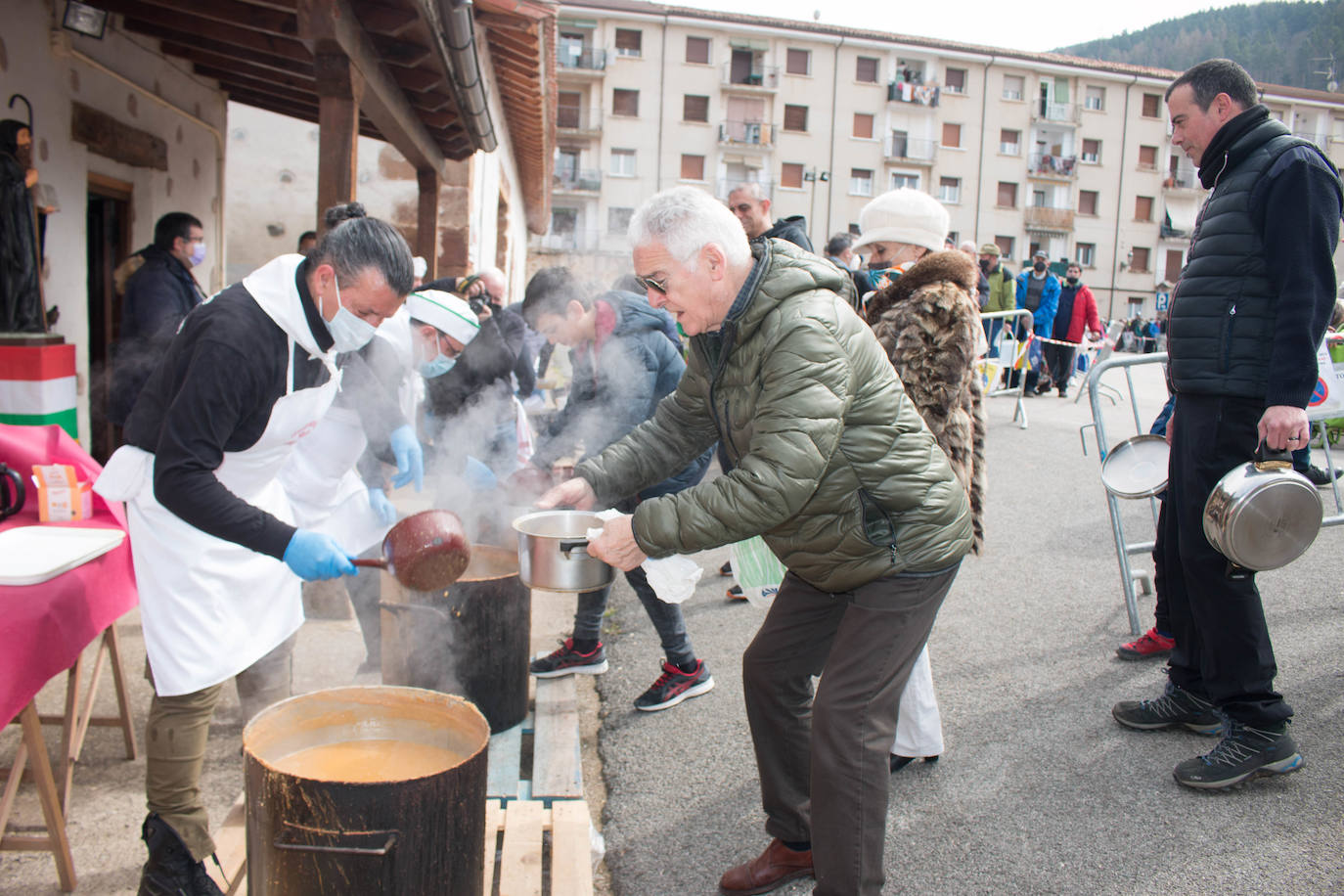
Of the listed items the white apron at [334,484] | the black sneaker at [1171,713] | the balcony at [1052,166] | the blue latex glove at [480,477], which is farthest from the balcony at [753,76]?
the black sneaker at [1171,713]

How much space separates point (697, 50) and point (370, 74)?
44.3 meters

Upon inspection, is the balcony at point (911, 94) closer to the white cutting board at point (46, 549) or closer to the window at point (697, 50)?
the window at point (697, 50)

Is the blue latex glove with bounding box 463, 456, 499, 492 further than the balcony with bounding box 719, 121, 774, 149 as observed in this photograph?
No

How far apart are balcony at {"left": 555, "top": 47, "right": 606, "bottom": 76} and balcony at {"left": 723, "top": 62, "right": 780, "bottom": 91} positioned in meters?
6.32

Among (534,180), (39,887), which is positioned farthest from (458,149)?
(534,180)

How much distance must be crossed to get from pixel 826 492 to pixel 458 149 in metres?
7.37

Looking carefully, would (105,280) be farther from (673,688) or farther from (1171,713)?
(1171,713)

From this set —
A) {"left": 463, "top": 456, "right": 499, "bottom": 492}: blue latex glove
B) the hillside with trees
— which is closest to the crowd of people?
{"left": 463, "top": 456, "right": 499, "bottom": 492}: blue latex glove

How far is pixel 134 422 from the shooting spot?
2.42m

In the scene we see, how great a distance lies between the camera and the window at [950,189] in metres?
47.9

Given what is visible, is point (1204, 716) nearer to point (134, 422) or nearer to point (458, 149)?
point (134, 422)

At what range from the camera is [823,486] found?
2.09 meters

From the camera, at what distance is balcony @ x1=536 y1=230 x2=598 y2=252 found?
1833 inches

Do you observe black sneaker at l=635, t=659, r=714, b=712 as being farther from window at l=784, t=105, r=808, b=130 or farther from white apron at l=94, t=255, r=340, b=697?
window at l=784, t=105, r=808, b=130
